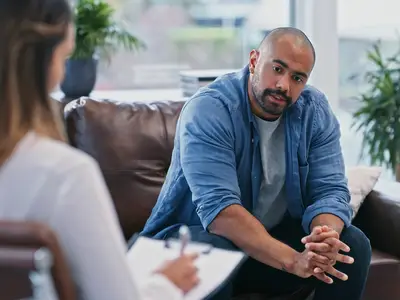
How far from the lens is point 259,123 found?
223cm

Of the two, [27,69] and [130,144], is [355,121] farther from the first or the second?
[27,69]

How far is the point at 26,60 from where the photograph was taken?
3.38 feet

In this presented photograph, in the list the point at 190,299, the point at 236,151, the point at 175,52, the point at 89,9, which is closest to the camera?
the point at 190,299

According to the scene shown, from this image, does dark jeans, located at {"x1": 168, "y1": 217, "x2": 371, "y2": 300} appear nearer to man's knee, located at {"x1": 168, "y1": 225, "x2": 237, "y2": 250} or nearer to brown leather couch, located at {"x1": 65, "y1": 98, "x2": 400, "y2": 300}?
man's knee, located at {"x1": 168, "y1": 225, "x2": 237, "y2": 250}

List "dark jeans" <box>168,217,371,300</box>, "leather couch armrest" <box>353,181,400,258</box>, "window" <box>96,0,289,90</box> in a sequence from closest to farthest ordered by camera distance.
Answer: "dark jeans" <box>168,217,371,300</box>
"leather couch armrest" <box>353,181,400,258</box>
"window" <box>96,0,289,90</box>

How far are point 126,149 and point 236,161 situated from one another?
467 millimetres

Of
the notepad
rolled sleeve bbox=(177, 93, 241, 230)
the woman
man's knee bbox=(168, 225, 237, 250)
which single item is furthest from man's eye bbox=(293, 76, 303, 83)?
the woman

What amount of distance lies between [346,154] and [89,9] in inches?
63.7

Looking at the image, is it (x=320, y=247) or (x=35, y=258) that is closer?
(x=35, y=258)

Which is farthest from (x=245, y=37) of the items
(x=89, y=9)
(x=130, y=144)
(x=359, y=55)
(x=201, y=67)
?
(x=130, y=144)

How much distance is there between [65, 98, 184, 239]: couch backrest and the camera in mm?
2457

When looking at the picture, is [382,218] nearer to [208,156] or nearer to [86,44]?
[208,156]

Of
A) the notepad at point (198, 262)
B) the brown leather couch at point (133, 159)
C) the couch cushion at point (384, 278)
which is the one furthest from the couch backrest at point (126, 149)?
the notepad at point (198, 262)

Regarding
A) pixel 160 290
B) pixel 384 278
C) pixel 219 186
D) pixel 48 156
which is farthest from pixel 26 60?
pixel 384 278
